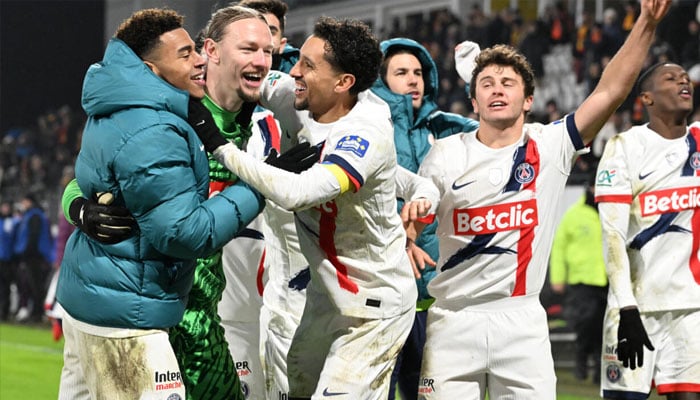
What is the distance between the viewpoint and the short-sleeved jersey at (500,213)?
4.98m

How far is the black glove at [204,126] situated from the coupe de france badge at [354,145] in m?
0.45

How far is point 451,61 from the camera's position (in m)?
18.1

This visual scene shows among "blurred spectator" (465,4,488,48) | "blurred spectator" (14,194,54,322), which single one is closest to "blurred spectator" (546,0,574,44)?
"blurred spectator" (465,4,488,48)

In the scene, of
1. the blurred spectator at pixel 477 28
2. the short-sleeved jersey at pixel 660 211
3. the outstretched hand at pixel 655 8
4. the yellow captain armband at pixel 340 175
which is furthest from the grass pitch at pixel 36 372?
the blurred spectator at pixel 477 28

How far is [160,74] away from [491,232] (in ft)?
5.59

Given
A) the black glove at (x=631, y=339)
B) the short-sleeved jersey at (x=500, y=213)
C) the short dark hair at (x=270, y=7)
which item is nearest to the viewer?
the short-sleeved jersey at (x=500, y=213)

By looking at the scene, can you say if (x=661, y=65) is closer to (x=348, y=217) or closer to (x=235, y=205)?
(x=348, y=217)

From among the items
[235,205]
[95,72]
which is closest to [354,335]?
[235,205]

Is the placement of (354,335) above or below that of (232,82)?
below

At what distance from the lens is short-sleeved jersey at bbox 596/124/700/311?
6207 mm

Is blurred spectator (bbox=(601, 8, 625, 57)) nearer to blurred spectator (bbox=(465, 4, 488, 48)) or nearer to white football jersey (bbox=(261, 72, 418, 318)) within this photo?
blurred spectator (bbox=(465, 4, 488, 48))

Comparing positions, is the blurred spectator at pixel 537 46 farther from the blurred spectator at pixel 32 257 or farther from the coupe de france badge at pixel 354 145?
the coupe de france badge at pixel 354 145

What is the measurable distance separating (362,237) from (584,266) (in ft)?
24.1

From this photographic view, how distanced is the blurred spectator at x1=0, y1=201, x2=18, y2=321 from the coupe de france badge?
18203 mm
